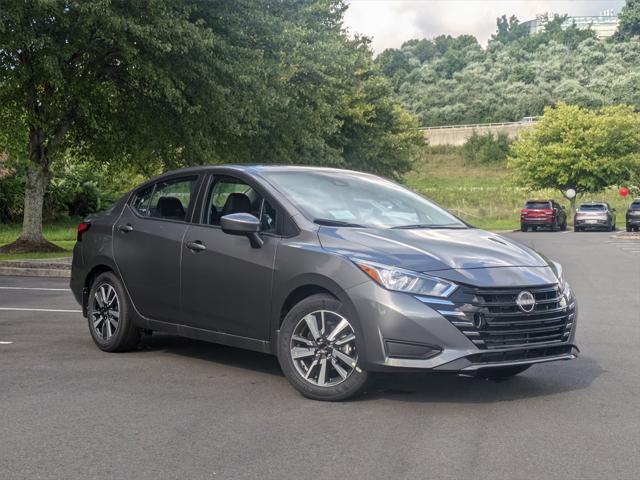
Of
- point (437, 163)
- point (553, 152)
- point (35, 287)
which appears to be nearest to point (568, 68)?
point (437, 163)

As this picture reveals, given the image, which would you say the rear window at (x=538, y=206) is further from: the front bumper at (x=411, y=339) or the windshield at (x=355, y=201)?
the front bumper at (x=411, y=339)

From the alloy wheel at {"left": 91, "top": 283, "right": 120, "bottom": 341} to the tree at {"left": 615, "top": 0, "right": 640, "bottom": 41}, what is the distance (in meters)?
157

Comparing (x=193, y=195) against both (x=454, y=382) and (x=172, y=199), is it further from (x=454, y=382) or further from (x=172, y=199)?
(x=454, y=382)

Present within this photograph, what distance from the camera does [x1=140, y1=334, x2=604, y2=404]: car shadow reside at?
22.9ft

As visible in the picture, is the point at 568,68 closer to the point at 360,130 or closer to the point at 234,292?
the point at 360,130

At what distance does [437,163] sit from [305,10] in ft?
225

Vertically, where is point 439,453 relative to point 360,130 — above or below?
below

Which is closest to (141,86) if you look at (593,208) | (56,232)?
(56,232)

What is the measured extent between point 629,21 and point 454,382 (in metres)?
159

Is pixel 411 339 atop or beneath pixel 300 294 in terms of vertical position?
beneath

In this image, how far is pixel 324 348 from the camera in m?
Answer: 6.77

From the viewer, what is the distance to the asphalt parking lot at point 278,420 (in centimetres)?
517

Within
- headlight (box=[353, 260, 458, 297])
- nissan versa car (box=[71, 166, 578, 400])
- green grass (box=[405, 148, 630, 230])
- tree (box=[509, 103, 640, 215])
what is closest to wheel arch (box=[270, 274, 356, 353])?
nissan versa car (box=[71, 166, 578, 400])

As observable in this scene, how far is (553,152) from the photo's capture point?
226 ft
